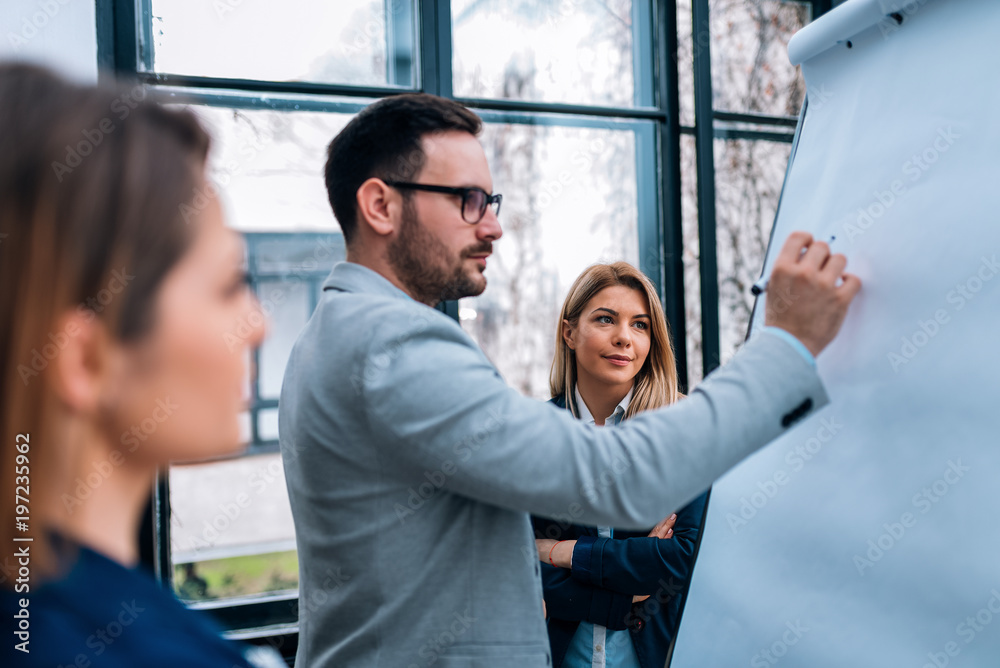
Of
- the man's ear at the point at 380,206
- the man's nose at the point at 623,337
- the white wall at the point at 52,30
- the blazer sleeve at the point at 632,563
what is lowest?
the blazer sleeve at the point at 632,563

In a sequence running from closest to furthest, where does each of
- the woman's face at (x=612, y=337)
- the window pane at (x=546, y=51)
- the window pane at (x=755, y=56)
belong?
the woman's face at (x=612, y=337) → the window pane at (x=546, y=51) → the window pane at (x=755, y=56)

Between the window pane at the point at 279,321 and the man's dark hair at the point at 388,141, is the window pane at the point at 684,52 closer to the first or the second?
the window pane at the point at 279,321

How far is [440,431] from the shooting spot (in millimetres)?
821

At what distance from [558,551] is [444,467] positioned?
942mm

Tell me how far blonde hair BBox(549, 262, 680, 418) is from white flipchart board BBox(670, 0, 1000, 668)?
33.1 inches

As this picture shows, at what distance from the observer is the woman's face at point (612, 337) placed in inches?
76.1

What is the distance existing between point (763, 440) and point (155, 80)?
265cm

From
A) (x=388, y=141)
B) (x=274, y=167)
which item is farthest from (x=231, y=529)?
(x=388, y=141)

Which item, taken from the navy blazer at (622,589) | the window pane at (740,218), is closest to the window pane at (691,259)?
the window pane at (740,218)

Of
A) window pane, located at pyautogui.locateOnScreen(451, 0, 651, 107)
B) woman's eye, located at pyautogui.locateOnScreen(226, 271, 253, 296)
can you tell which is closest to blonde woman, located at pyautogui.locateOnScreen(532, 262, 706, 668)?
woman's eye, located at pyautogui.locateOnScreen(226, 271, 253, 296)

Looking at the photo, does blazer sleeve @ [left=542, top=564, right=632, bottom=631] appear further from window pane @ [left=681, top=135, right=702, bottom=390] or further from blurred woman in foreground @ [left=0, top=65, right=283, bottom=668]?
window pane @ [left=681, top=135, right=702, bottom=390]

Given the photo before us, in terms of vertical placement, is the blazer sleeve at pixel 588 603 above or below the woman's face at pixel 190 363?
below

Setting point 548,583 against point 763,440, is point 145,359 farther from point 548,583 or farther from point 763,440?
point 548,583

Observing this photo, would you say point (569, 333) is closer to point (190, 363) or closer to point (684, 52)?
point (190, 363)
